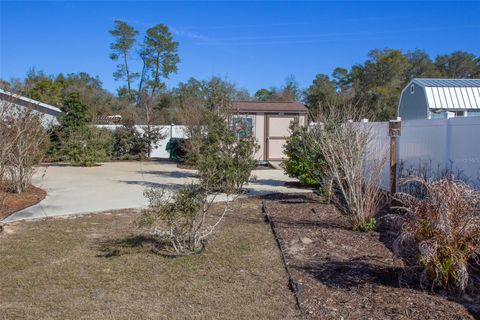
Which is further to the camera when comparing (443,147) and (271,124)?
(271,124)

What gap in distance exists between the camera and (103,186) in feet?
40.9

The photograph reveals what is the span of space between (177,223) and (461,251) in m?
3.26

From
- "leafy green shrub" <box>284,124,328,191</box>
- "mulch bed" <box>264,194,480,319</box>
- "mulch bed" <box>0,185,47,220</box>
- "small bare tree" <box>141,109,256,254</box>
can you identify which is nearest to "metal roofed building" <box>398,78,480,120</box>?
"leafy green shrub" <box>284,124,328,191</box>

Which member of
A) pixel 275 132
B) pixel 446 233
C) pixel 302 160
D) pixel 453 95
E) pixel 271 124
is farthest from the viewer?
pixel 275 132

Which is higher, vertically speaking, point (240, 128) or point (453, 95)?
point (453, 95)

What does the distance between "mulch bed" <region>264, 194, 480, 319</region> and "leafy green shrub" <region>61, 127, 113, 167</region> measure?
12826mm

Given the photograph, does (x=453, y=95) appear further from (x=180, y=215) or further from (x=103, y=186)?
(x=180, y=215)

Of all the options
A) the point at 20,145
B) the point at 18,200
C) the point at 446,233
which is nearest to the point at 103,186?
the point at 20,145

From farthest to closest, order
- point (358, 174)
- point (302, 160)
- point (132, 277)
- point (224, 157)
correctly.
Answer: point (302, 160), point (224, 157), point (358, 174), point (132, 277)

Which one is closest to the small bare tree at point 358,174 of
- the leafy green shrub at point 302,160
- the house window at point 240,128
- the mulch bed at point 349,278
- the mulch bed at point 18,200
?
the mulch bed at point 349,278

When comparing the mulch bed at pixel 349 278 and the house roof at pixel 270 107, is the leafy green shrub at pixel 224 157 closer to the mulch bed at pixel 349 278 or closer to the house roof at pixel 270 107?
the mulch bed at pixel 349 278

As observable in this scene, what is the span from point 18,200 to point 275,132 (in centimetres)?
1146

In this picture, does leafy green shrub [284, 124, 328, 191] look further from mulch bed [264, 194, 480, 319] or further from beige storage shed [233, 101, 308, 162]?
beige storage shed [233, 101, 308, 162]

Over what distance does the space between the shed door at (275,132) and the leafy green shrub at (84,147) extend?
277 inches
